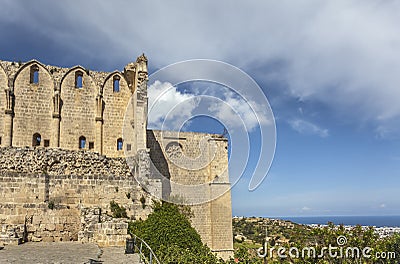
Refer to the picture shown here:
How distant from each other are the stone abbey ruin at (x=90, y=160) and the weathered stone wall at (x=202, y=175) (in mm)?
71

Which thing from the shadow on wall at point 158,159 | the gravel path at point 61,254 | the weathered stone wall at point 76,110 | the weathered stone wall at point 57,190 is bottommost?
the gravel path at point 61,254

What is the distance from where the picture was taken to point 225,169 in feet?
91.4

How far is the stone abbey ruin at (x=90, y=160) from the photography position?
52.4 feet

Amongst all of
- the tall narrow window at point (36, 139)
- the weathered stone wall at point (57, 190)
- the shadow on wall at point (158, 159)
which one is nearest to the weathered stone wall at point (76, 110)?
the tall narrow window at point (36, 139)

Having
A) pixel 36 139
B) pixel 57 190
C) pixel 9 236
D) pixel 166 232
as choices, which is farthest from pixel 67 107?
pixel 166 232

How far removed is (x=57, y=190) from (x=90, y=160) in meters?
2.57

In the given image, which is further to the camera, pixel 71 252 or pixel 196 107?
pixel 196 107

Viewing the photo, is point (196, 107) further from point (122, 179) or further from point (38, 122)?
point (38, 122)

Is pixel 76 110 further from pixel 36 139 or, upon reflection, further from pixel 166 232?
pixel 166 232

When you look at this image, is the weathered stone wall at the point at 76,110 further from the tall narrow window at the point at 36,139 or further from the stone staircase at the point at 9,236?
the stone staircase at the point at 9,236

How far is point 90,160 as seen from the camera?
745 inches

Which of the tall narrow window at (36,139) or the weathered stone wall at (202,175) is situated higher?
the tall narrow window at (36,139)

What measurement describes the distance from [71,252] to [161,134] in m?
15.2

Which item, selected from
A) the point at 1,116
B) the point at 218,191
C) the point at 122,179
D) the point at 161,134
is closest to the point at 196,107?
the point at 122,179
